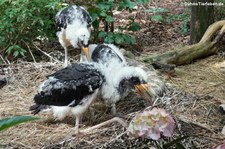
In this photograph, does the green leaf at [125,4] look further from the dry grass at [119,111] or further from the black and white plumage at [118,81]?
the black and white plumage at [118,81]

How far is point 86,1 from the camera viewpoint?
6.28 meters

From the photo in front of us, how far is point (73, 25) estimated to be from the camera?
4926 millimetres

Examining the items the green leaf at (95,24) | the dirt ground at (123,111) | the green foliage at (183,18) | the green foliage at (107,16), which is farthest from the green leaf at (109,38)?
the green foliage at (183,18)

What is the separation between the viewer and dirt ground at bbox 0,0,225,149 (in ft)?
11.4

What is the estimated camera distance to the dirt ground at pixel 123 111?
346 cm

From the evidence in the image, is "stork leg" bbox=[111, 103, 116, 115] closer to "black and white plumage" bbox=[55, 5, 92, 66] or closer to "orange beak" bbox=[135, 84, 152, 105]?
"orange beak" bbox=[135, 84, 152, 105]

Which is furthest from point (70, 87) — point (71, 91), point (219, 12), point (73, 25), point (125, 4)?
point (219, 12)

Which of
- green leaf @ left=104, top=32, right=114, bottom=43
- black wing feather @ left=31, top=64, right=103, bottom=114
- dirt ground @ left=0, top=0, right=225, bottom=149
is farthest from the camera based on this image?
green leaf @ left=104, top=32, right=114, bottom=43

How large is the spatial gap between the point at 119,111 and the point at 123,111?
0.04 meters

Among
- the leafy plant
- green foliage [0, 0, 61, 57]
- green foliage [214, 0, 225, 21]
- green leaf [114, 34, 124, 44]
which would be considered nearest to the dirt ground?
green foliage [0, 0, 61, 57]

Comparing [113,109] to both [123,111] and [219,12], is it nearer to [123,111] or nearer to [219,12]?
[123,111]

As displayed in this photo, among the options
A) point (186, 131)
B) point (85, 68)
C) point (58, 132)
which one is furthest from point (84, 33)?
point (186, 131)

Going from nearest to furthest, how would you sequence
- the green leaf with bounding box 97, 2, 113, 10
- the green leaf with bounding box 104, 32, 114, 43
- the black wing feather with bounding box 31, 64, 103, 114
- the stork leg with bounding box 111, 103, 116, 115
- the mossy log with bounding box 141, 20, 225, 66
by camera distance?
the black wing feather with bounding box 31, 64, 103, 114 → the stork leg with bounding box 111, 103, 116, 115 → the mossy log with bounding box 141, 20, 225, 66 → the green leaf with bounding box 97, 2, 113, 10 → the green leaf with bounding box 104, 32, 114, 43

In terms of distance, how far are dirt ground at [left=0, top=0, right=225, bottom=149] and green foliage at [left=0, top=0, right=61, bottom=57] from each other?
1.35 ft
